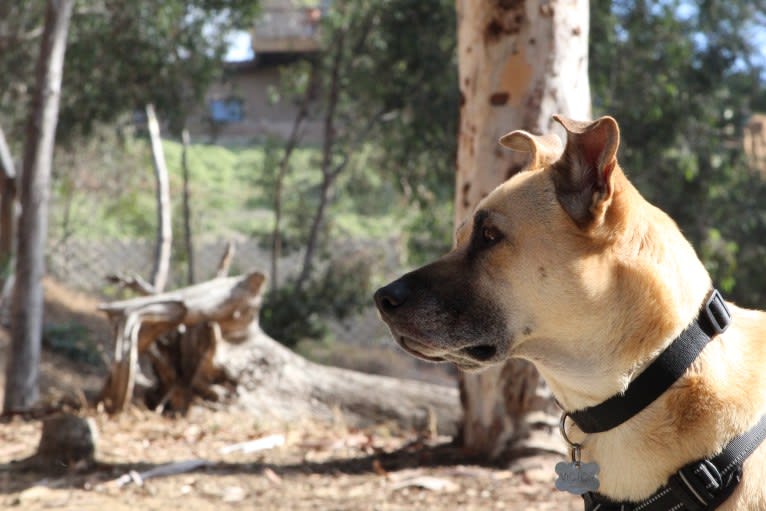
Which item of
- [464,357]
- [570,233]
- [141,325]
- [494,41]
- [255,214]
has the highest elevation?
[494,41]

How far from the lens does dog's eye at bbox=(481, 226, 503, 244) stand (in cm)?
294

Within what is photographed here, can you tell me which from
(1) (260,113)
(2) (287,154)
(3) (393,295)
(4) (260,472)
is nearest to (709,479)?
(3) (393,295)

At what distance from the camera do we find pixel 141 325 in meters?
7.07

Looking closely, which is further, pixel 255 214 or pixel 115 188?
pixel 255 214

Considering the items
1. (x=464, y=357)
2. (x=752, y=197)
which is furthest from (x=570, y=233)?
(x=752, y=197)

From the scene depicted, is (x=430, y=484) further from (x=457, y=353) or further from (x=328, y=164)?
(x=328, y=164)

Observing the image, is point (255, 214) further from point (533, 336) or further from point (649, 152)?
point (533, 336)

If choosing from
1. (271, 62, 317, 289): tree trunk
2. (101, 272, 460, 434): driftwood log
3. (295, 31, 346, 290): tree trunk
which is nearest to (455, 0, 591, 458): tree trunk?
(101, 272, 460, 434): driftwood log

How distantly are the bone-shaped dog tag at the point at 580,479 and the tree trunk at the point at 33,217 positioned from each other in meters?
6.43

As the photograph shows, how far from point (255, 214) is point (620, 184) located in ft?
63.2

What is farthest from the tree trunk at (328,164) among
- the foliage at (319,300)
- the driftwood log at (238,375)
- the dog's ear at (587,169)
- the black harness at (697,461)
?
the black harness at (697,461)

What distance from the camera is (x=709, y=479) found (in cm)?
261

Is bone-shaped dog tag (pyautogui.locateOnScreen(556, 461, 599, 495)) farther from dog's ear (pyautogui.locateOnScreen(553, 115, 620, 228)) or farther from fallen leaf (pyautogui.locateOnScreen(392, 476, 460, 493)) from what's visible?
fallen leaf (pyautogui.locateOnScreen(392, 476, 460, 493))

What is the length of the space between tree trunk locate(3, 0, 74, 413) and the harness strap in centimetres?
674
